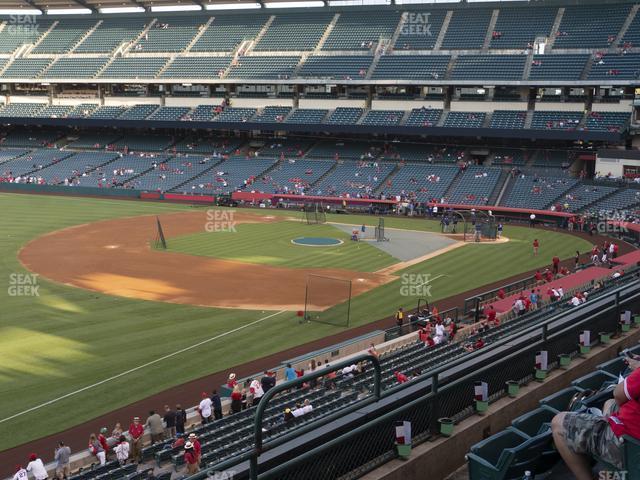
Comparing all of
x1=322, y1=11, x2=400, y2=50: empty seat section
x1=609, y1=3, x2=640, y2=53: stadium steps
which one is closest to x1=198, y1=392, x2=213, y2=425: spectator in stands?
x1=609, y1=3, x2=640, y2=53: stadium steps

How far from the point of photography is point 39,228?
5244 cm

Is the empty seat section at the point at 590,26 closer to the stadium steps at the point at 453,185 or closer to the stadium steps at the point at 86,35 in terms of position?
the stadium steps at the point at 453,185

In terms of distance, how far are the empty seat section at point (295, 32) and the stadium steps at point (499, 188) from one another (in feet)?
106

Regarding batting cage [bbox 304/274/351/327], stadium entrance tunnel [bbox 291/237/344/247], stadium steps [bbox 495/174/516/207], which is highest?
stadium steps [bbox 495/174/516/207]

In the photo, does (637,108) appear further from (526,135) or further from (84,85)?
(84,85)

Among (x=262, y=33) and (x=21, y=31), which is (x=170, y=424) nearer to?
(x=262, y=33)

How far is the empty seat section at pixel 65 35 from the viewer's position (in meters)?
97.5

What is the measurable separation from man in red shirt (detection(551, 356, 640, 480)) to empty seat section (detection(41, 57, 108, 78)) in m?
93.6

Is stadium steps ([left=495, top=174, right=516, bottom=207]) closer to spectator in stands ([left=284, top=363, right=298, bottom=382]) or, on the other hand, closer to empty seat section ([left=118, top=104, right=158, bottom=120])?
spectator in stands ([left=284, top=363, right=298, bottom=382])

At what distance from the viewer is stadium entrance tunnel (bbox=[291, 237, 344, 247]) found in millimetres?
46781

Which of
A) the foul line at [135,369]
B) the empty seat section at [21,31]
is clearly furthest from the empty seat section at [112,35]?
the foul line at [135,369]

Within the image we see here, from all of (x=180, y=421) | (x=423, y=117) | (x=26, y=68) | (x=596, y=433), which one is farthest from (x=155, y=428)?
(x=26, y=68)

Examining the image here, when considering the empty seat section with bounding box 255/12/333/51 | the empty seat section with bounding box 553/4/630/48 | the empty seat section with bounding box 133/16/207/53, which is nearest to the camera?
the empty seat section with bounding box 553/4/630/48

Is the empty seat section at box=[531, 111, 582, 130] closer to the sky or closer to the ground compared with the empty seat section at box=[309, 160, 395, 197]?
closer to the sky
